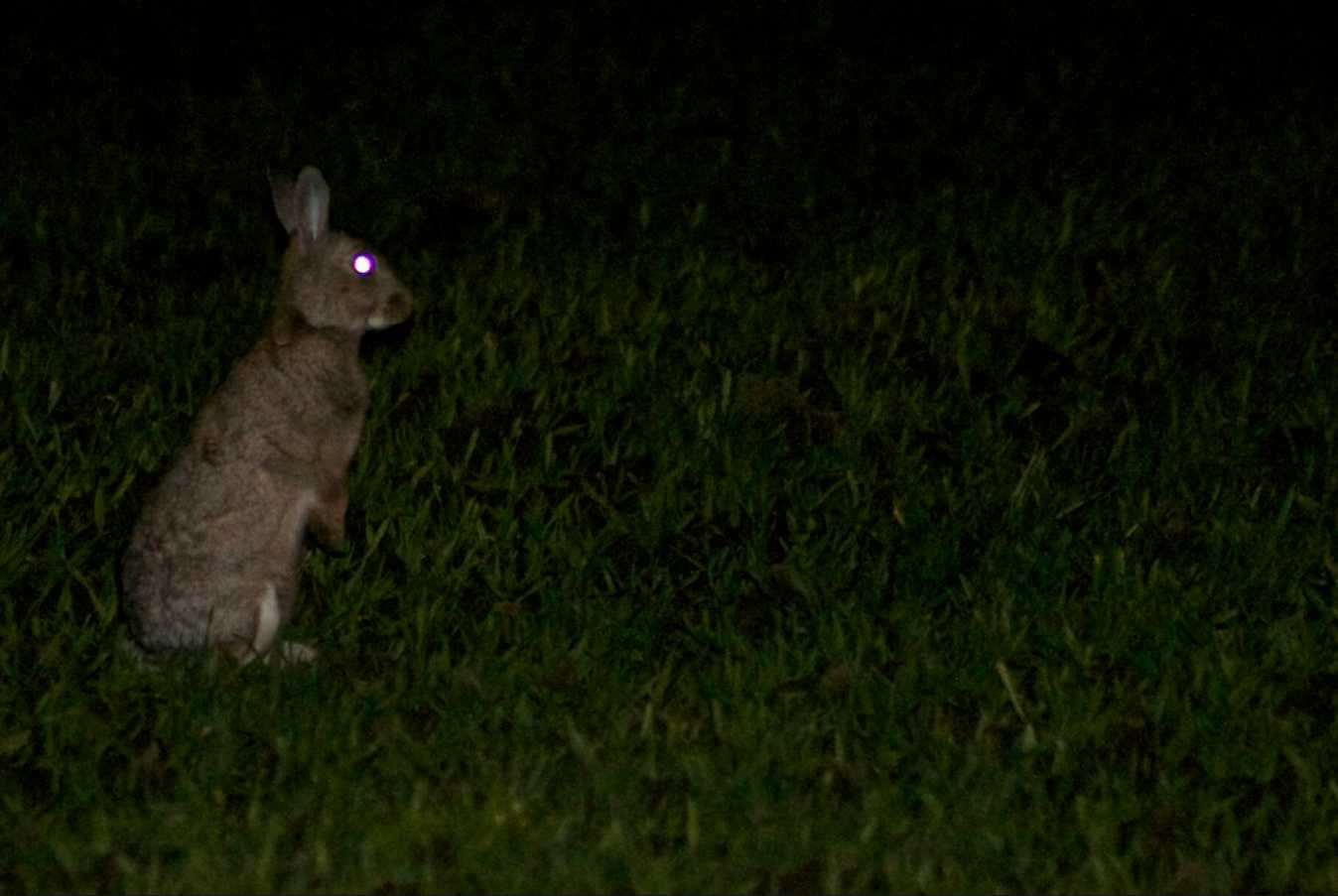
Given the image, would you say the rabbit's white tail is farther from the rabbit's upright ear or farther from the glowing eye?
the rabbit's upright ear

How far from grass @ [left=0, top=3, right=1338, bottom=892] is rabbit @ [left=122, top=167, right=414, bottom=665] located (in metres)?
0.17

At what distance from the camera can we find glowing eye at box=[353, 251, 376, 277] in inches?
221

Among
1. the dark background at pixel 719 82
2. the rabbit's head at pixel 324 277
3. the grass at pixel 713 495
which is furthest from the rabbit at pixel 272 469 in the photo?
the dark background at pixel 719 82

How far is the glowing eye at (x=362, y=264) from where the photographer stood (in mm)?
5609

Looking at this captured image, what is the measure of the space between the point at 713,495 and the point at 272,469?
1594 millimetres

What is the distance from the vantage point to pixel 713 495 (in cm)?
641

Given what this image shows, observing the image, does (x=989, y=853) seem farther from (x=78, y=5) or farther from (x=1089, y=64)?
(x=78, y=5)

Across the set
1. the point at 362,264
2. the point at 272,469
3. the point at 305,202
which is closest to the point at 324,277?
the point at 362,264

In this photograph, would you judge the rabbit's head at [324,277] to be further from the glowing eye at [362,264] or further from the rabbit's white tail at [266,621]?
the rabbit's white tail at [266,621]

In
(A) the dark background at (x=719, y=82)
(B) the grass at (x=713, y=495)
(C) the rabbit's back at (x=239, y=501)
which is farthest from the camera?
(A) the dark background at (x=719, y=82)

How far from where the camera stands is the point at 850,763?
16.6 ft

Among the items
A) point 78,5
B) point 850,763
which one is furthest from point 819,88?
point 850,763

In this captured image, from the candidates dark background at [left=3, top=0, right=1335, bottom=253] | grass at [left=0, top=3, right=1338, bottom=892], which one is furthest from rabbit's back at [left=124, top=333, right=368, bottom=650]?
dark background at [left=3, top=0, right=1335, bottom=253]

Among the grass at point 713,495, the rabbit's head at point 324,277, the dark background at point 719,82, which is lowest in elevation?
the grass at point 713,495
